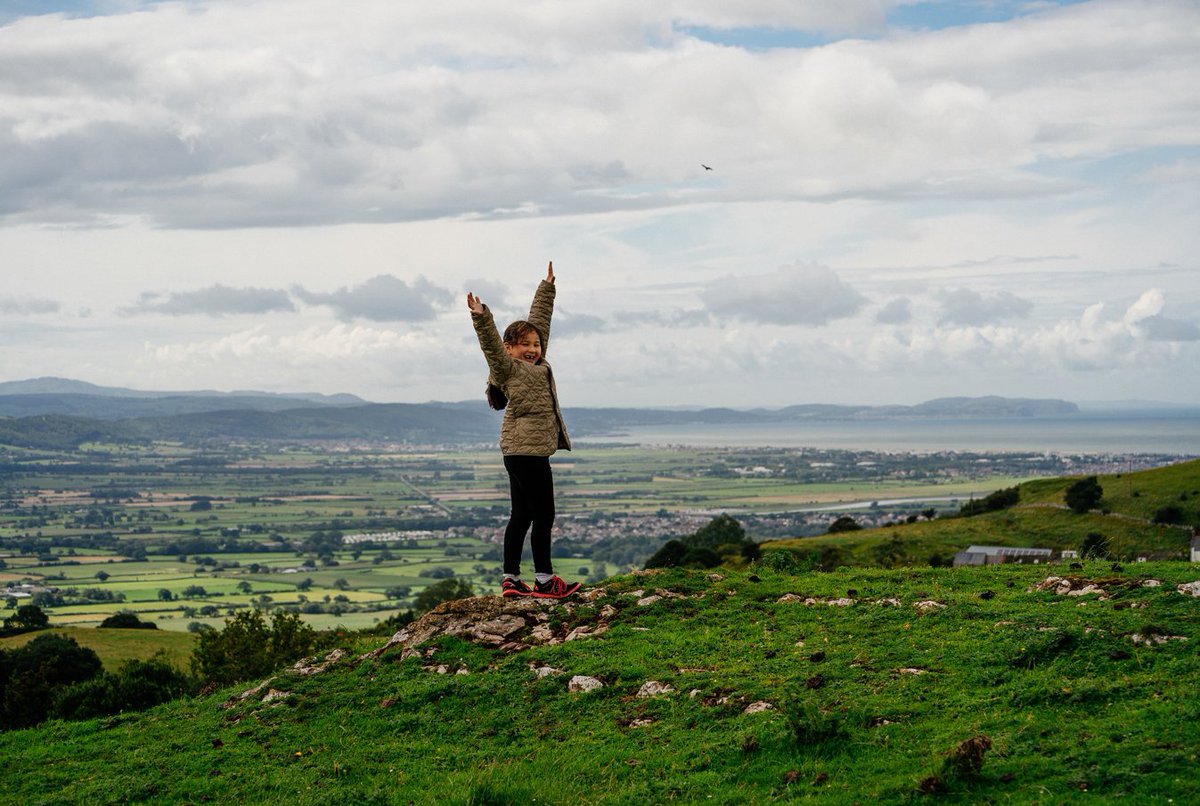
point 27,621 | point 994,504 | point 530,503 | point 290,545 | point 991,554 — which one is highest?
point 530,503

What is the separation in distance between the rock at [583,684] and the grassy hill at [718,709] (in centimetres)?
10

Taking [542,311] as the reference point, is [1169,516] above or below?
below

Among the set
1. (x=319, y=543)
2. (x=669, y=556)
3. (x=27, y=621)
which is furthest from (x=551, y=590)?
(x=319, y=543)

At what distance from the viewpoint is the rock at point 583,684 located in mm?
11805

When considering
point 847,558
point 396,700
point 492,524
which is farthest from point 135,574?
point 396,700

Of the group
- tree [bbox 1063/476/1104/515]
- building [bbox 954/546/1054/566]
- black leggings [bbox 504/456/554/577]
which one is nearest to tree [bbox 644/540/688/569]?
building [bbox 954/546/1054/566]

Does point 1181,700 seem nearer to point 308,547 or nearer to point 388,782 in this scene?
point 388,782

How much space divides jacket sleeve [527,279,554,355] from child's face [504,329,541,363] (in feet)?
1.32

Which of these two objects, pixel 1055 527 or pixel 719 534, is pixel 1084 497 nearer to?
pixel 1055 527

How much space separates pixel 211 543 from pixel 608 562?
58.3 meters

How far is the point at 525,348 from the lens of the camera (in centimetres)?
1477

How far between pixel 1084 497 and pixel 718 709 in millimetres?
63229

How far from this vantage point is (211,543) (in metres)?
137

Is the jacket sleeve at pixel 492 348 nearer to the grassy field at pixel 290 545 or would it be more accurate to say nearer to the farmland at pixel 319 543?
the farmland at pixel 319 543
